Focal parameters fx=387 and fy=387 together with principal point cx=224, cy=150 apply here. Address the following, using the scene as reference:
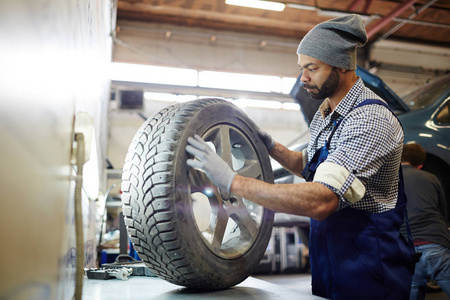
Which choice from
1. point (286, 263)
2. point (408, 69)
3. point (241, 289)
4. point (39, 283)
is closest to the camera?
point (39, 283)

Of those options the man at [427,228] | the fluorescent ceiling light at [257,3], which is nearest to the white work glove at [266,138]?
the man at [427,228]

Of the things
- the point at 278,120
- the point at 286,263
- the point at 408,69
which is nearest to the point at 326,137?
the point at 286,263

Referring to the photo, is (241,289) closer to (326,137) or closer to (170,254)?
(170,254)

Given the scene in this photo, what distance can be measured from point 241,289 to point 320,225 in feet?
1.34

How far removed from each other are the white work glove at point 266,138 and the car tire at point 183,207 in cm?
17

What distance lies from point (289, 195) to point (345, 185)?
0.19 m

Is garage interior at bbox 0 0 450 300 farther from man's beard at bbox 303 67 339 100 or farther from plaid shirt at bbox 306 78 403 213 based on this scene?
man's beard at bbox 303 67 339 100

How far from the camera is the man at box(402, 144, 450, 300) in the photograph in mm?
2650

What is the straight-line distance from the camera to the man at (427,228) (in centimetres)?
265

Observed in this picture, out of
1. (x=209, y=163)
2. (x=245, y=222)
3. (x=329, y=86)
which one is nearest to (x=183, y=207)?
(x=209, y=163)

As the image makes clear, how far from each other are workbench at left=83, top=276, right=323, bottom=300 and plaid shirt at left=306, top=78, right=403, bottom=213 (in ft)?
1.25

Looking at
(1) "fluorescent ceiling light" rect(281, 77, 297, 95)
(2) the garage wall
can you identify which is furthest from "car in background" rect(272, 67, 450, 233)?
(1) "fluorescent ceiling light" rect(281, 77, 297, 95)

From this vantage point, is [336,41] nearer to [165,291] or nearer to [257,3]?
[165,291]

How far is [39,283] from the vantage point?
637 mm
